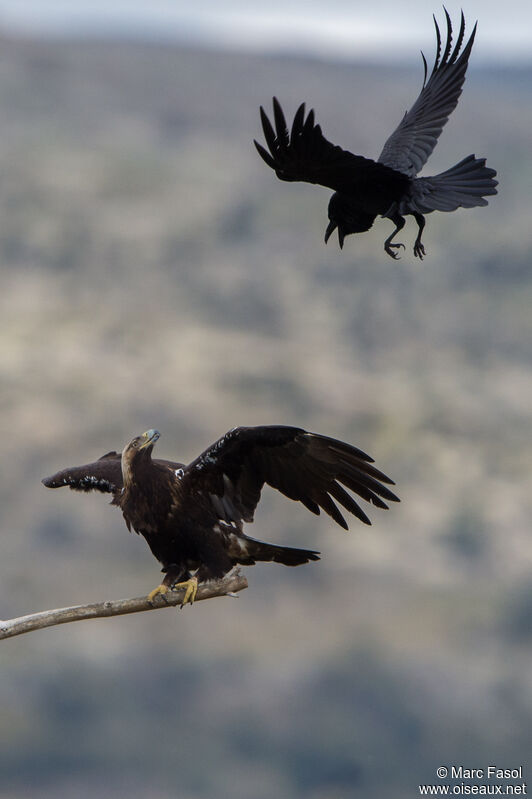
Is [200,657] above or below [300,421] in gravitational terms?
below

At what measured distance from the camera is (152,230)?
18275 cm

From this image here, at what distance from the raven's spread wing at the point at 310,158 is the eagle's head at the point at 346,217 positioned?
0.70 metres

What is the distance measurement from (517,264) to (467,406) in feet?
62.4

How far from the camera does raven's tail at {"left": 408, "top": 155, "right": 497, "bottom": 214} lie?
9.12 metres

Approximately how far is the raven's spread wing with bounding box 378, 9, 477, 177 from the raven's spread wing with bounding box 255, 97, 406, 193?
1.82 ft

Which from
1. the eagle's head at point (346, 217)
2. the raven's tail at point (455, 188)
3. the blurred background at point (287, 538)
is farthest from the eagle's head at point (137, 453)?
the blurred background at point (287, 538)

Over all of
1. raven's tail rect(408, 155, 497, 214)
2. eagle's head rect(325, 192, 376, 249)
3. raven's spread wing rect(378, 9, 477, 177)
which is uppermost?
raven's spread wing rect(378, 9, 477, 177)

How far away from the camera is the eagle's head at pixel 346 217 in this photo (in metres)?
10.3

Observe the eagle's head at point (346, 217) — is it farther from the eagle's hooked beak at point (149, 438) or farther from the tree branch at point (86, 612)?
the tree branch at point (86, 612)

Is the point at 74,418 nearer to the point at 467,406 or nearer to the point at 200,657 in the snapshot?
the point at 200,657

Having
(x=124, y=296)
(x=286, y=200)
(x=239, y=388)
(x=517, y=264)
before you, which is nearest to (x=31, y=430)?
(x=239, y=388)

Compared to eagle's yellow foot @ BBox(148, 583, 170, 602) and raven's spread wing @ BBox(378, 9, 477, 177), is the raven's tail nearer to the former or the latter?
raven's spread wing @ BBox(378, 9, 477, 177)

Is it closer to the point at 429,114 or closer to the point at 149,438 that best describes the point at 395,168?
the point at 429,114

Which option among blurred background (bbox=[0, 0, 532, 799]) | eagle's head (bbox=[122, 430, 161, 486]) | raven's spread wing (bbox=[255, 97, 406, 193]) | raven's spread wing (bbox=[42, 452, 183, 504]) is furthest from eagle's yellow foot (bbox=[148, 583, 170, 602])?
blurred background (bbox=[0, 0, 532, 799])
